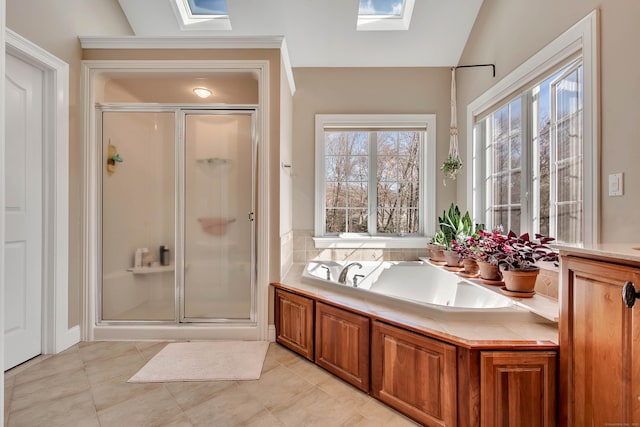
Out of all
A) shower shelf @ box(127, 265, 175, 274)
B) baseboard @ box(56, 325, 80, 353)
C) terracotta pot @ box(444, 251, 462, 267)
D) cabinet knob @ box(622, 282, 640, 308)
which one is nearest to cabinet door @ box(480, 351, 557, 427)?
cabinet knob @ box(622, 282, 640, 308)

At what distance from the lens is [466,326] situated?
1441 mm

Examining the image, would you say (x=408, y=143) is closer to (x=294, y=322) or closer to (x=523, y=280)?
(x=523, y=280)

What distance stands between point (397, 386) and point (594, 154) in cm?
154

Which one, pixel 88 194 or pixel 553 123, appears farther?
pixel 88 194

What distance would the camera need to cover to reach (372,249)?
311 centimetres

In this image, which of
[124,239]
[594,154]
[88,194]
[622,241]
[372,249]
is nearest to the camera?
[622,241]

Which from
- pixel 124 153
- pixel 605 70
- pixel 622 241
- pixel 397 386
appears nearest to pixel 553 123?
pixel 605 70

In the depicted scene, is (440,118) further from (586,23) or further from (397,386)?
(397,386)

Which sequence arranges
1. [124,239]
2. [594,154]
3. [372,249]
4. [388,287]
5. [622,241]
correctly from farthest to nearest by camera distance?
[372,249], [388,287], [124,239], [594,154], [622,241]

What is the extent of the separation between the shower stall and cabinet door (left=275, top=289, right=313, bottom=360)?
0.27 meters

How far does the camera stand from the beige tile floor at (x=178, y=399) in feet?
4.71

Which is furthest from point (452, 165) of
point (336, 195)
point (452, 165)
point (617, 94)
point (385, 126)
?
point (617, 94)

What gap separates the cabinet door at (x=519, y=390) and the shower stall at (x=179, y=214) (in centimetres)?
165

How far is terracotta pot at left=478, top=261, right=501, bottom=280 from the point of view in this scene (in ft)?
6.84
